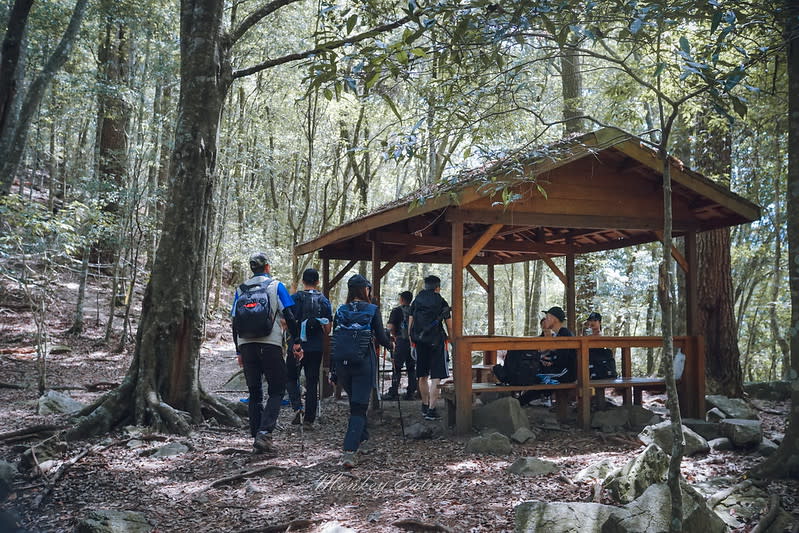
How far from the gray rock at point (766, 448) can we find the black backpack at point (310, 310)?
5.11 metres

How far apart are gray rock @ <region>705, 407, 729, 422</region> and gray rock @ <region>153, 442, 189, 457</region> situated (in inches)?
277

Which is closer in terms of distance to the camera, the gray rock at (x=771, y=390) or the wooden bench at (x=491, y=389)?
the wooden bench at (x=491, y=389)

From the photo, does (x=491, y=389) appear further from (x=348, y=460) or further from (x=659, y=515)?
(x=659, y=515)

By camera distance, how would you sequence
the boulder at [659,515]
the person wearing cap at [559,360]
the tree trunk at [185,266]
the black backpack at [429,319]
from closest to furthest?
the boulder at [659,515]
the tree trunk at [185,266]
the black backpack at [429,319]
the person wearing cap at [559,360]

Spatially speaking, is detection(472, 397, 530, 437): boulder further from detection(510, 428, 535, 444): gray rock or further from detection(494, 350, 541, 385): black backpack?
detection(494, 350, 541, 385): black backpack

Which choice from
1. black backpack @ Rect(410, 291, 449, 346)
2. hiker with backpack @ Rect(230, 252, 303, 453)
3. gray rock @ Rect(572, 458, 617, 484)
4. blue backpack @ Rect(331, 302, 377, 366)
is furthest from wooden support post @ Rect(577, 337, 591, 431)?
hiker with backpack @ Rect(230, 252, 303, 453)

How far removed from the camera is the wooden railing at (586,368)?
286 inches

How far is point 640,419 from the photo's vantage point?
7680 mm

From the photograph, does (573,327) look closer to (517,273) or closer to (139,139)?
(139,139)

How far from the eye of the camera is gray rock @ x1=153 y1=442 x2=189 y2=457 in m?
5.80

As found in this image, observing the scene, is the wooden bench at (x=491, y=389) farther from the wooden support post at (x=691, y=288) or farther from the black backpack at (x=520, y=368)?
the wooden support post at (x=691, y=288)

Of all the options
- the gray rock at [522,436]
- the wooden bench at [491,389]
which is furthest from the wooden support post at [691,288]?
the gray rock at [522,436]

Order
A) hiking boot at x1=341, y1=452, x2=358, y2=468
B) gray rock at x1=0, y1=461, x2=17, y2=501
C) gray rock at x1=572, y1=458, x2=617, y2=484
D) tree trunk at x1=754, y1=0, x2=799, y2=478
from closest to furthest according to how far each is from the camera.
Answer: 1. gray rock at x1=0, y1=461, x2=17, y2=501
2. tree trunk at x1=754, y1=0, x2=799, y2=478
3. gray rock at x1=572, y1=458, x2=617, y2=484
4. hiking boot at x1=341, y1=452, x2=358, y2=468

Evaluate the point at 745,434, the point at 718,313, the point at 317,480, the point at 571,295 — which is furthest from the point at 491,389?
the point at 718,313
